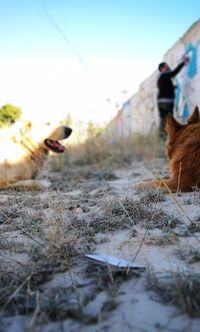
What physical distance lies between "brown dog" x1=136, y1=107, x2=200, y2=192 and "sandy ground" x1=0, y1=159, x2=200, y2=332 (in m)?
0.56

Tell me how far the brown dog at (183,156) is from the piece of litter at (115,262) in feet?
4.56

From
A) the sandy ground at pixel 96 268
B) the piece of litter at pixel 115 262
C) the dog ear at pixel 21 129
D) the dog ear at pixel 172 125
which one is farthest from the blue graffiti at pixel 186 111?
the piece of litter at pixel 115 262

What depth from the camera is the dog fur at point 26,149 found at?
5098mm

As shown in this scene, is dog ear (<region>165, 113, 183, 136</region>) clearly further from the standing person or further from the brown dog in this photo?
Result: the standing person

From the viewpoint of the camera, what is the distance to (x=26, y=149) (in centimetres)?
550

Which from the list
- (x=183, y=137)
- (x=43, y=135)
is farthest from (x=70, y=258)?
(x=43, y=135)

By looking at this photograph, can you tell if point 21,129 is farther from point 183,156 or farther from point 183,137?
point 183,156

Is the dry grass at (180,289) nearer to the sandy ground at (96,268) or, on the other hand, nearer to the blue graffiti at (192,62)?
the sandy ground at (96,268)

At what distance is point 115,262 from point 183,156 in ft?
7.16

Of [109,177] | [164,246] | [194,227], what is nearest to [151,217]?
[194,227]

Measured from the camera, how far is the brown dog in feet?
11.7

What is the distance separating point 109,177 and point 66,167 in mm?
2100

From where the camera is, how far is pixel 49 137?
5844mm

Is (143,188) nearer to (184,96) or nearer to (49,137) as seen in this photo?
(49,137)
